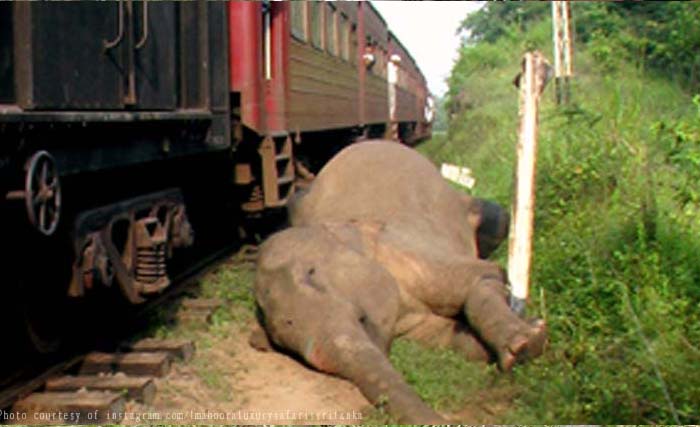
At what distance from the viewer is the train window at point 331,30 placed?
542 inches

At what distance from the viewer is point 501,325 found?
588 centimetres

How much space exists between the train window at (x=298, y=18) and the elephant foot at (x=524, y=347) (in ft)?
20.4

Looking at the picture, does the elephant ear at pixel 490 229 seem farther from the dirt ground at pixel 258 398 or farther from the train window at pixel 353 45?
the train window at pixel 353 45

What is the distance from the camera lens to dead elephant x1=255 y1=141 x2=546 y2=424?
554cm

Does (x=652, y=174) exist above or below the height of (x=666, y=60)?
below

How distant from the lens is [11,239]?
5621 mm

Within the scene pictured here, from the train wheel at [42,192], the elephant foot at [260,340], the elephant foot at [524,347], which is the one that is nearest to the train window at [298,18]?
the elephant foot at [260,340]

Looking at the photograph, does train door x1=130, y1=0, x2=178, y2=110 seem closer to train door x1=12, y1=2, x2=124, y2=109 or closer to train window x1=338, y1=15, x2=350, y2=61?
train door x1=12, y1=2, x2=124, y2=109

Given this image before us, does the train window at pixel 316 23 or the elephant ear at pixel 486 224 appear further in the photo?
the train window at pixel 316 23

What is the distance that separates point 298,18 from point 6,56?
6.99 meters

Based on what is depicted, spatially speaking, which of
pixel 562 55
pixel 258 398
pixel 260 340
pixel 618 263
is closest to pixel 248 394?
pixel 258 398

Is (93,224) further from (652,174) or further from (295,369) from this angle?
(652,174)

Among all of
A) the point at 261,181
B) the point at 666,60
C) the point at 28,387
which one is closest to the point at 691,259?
the point at 28,387

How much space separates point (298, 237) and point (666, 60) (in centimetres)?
784
